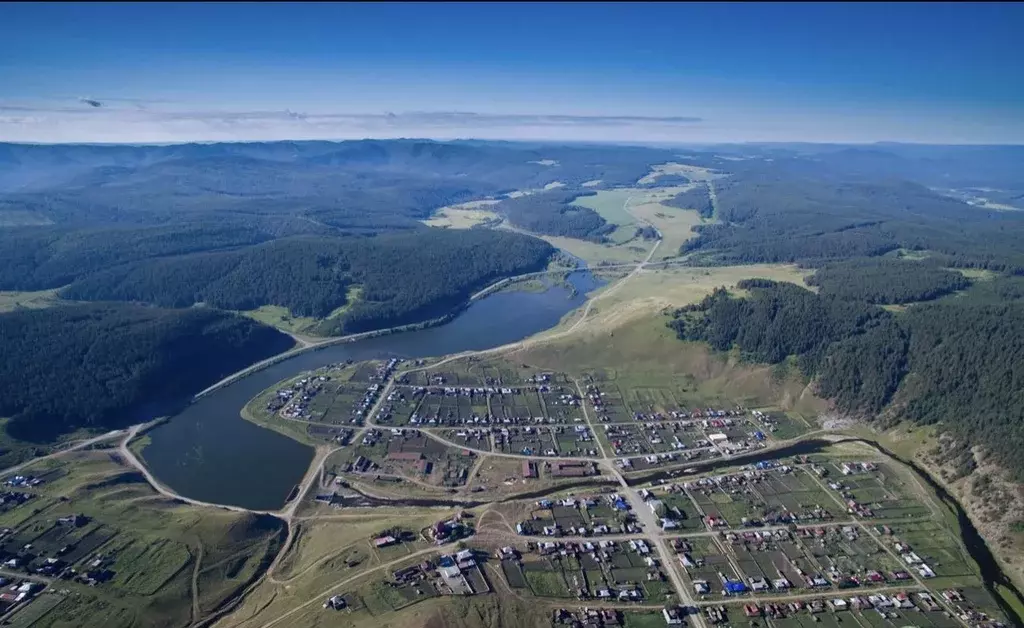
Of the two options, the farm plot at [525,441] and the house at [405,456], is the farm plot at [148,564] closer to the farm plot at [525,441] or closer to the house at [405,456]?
the house at [405,456]

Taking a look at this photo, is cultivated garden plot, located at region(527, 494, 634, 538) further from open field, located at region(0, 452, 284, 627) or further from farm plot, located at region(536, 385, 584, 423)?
open field, located at region(0, 452, 284, 627)

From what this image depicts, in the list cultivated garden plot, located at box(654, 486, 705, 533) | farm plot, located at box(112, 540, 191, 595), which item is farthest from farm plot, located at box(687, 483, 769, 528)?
farm plot, located at box(112, 540, 191, 595)

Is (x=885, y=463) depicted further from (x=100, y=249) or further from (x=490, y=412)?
(x=100, y=249)

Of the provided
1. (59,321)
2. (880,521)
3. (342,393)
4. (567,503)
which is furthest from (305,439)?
(880,521)

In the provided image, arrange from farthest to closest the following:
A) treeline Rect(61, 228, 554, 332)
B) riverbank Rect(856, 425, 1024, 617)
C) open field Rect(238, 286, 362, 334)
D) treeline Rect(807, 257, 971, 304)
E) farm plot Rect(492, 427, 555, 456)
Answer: treeline Rect(61, 228, 554, 332) < open field Rect(238, 286, 362, 334) < treeline Rect(807, 257, 971, 304) < farm plot Rect(492, 427, 555, 456) < riverbank Rect(856, 425, 1024, 617)

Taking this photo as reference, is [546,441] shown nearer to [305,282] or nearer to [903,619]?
[903,619]

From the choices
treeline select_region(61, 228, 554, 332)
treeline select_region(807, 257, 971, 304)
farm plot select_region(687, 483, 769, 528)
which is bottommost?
farm plot select_region(687, 483, 769, 528)

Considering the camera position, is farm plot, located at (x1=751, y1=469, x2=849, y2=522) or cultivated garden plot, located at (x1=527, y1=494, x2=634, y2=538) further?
farm plot, located at (x1=751, y1=469, x2=849, y2=522)
